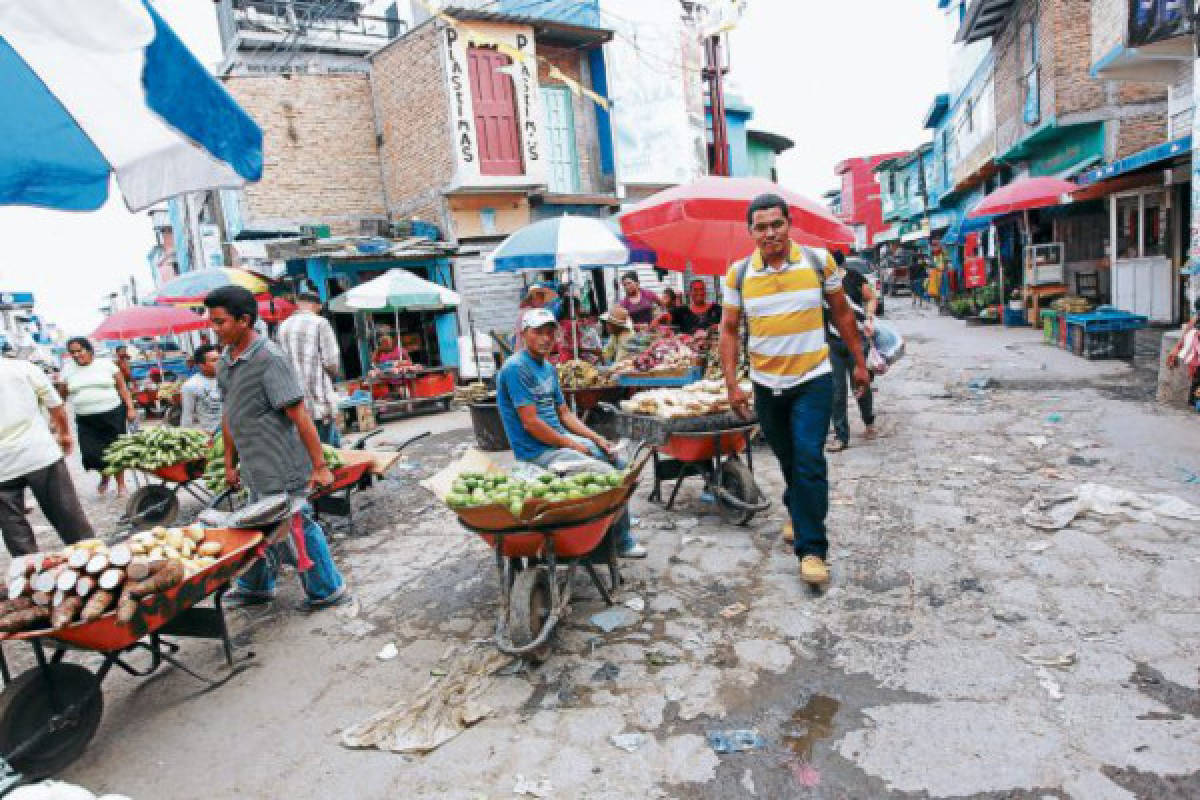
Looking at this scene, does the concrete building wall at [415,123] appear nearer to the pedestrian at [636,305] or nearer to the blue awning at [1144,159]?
the pedestrian at [636,305]

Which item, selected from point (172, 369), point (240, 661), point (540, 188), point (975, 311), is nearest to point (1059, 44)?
point (975, 311)

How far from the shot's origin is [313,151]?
17.1 meters

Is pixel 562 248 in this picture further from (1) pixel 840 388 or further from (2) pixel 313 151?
(2) pixel 313 151

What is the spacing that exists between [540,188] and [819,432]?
14.0 meters

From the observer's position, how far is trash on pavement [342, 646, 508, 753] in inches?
121

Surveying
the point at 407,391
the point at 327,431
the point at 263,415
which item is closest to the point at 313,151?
the point at 407,391

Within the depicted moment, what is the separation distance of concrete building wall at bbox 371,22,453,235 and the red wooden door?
0.59 m

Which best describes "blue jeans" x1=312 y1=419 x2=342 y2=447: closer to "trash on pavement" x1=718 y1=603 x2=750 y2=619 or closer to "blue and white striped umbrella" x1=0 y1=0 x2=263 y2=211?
"blue and white striped umbrella" x1=0 y1=0 x2=263 y2=211

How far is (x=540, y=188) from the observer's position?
1683 centimetres

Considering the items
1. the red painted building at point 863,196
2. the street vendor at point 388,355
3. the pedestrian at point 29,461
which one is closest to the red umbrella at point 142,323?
the street vendor at point 388,355

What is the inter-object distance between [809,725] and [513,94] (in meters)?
16.6

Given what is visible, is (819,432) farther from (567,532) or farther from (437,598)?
(437,598)

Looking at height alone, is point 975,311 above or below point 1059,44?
below

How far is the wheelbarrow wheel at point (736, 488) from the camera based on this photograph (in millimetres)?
5398
